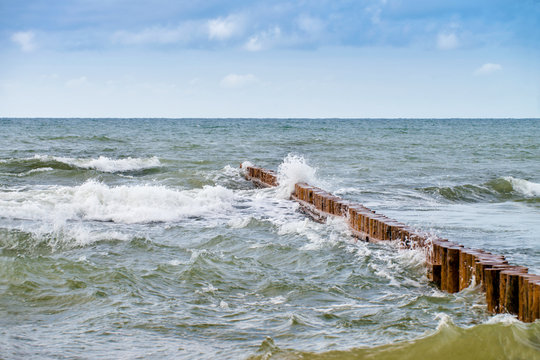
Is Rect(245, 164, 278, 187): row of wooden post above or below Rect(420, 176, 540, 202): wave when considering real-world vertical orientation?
above

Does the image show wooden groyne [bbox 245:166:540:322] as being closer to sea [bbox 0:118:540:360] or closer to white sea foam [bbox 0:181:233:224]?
sea [bbox 0:118:540:360]

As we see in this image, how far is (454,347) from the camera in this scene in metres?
5.14

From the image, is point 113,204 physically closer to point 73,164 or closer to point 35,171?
point 35,171

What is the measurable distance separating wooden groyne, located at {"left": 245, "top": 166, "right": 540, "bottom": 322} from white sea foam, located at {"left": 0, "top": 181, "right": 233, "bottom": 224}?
3.25 metres

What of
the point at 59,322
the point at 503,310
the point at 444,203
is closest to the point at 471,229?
the point at 444,203

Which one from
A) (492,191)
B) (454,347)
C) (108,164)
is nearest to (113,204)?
(454,347)

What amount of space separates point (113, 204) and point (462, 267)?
7.41 metres

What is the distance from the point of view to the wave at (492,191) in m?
16.2

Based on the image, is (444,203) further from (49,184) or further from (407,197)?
(49,184)

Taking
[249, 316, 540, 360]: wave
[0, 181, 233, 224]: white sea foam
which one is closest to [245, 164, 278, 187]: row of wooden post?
[0, 181, 233, 224]: white sea foam

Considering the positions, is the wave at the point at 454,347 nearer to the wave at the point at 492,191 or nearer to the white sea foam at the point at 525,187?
the wave at the point at 492,191

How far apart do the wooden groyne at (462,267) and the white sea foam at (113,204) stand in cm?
325

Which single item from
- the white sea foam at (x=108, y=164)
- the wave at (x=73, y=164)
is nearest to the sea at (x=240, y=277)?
the wave at (x=73, y=164)

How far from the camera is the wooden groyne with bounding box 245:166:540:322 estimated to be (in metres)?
5.94
